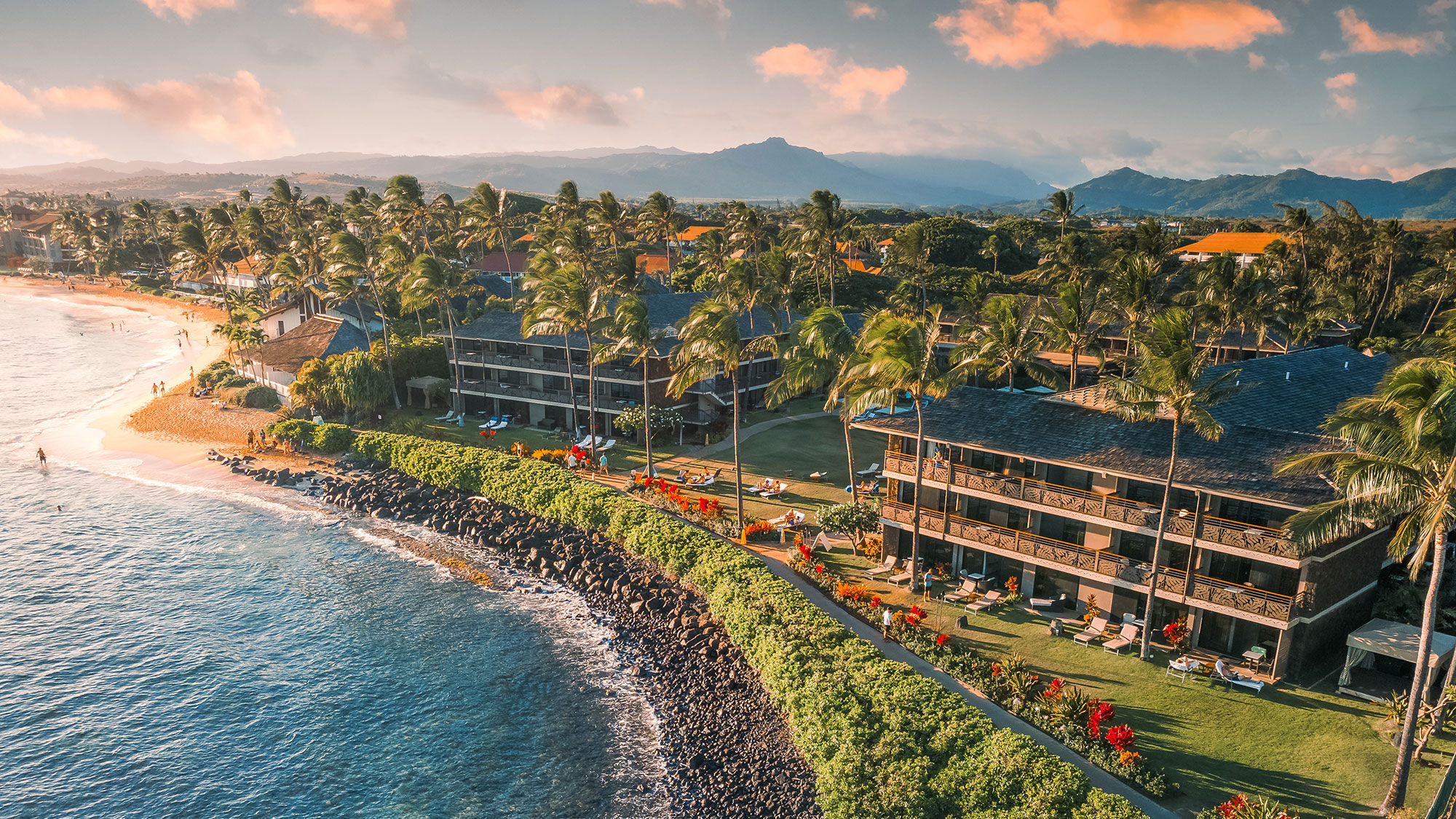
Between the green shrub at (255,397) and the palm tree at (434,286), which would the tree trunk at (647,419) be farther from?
the green shrub at (255,397)

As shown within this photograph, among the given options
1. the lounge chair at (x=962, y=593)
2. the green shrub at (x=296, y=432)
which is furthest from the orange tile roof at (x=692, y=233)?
the lounge chair at (x=962, y=593)

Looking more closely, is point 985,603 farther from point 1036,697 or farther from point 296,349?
point 296,349

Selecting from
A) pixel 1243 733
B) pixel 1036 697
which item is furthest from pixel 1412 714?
pixel 1036 697

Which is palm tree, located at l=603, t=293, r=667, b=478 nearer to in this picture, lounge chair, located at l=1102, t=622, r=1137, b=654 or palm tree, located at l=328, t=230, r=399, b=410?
palm tree, located at l=328, t=230, r=399, b=410

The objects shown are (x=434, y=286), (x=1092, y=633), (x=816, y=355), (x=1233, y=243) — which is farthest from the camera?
(x=1233, y=243)

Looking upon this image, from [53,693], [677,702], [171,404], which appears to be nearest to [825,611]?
[677,702]

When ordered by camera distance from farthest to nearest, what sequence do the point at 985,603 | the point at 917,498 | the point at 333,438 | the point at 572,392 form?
the point at 333,438 < the point at 572,392 < the point at 917,498 < the point at 985,603

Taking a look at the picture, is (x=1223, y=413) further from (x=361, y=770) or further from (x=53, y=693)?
(x=53, y=693)
